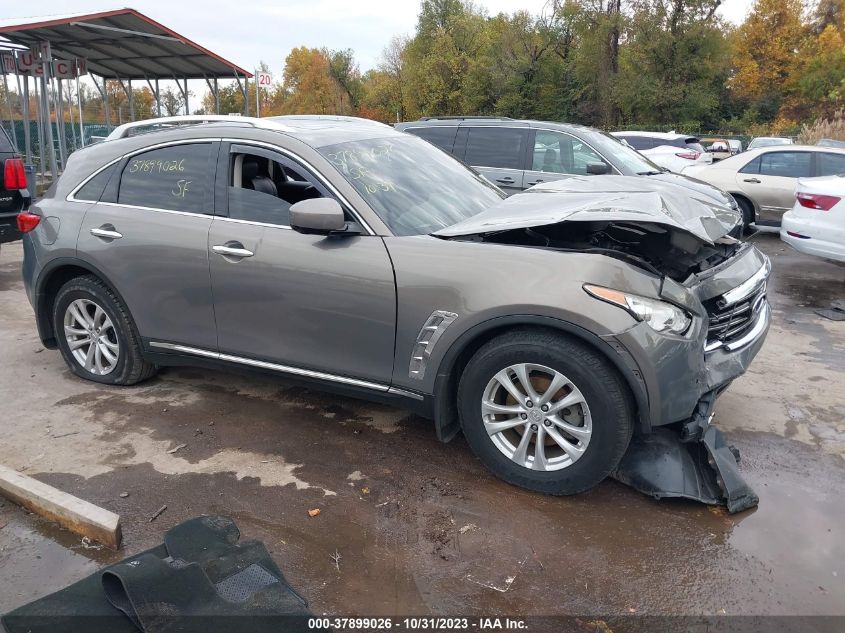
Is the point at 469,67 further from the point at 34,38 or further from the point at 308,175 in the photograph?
the point at 308,175

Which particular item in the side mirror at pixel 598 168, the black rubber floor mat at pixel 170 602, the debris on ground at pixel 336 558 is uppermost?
the side mirror at pixel 598 168

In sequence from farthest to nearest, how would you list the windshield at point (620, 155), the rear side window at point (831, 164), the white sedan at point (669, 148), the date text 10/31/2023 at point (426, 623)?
the white sedan at point (669, 148) → the rear side window at point (831, 164) → the windshield at point (620, 155) → the date text 10/31/2023 at point (426, 623)

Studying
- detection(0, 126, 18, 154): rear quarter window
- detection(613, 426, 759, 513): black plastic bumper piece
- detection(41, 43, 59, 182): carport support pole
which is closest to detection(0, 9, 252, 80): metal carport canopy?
detection(41, 43, 59, 182): carport support pole

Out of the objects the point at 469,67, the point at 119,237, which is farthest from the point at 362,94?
the point at 119,237

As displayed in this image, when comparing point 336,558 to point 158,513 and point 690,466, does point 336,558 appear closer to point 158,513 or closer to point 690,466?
point 158,513

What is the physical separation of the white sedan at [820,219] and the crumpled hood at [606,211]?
3773 mm

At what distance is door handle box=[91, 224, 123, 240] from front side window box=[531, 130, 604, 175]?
5561 millimetres

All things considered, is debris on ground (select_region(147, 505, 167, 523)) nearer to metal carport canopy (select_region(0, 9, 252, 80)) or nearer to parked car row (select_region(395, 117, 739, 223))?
parked car row (select_region(395, 117, 739, 223))

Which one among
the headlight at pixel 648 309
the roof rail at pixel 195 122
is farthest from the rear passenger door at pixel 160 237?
the headlight at pixel 648 309

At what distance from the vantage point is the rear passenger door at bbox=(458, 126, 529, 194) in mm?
8641

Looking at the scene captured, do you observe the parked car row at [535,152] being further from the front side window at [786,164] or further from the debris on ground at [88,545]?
the debris on ground at [88,545]

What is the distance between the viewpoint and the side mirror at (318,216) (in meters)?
3.58

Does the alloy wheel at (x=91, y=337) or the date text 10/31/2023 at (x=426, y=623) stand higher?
the alloy wheel at (x=91, y=337)

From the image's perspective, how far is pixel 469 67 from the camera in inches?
1998
